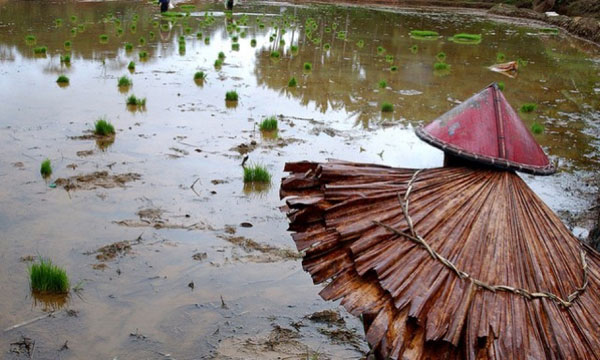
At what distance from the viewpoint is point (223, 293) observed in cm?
369

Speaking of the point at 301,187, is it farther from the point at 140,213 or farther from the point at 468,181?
the point at 140,213

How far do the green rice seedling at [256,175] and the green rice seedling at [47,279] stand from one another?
2.27m

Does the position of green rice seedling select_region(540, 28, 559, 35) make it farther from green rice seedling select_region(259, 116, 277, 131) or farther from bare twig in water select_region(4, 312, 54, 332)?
bare twig in water select_region(4, 312, 54, 332)

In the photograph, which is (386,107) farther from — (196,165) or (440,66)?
(440,66)

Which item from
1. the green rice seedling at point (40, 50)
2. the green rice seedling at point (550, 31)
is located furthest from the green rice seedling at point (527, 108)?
the green rice seedling at point (550, 31)

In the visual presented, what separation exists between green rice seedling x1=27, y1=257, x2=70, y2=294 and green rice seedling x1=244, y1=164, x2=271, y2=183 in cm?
227

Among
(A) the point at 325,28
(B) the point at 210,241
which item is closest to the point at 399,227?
(B) the point at 210,241

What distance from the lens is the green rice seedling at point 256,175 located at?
5453 mm

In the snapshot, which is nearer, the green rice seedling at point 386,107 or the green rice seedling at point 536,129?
the green rice seedling at point 536,129

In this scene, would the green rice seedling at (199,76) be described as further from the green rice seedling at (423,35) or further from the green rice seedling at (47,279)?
the green rice seedling at (423,35)

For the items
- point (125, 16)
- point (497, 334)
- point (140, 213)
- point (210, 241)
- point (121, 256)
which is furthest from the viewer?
point (125, 16)

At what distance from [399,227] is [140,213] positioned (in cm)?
332

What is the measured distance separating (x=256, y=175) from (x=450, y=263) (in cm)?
381

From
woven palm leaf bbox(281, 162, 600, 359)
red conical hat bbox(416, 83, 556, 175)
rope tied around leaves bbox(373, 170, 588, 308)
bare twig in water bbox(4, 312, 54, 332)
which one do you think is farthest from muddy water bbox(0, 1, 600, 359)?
red conical hat bbox(416, 83, 556, 175)
